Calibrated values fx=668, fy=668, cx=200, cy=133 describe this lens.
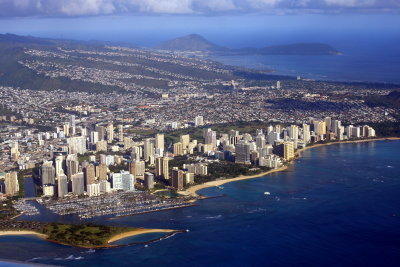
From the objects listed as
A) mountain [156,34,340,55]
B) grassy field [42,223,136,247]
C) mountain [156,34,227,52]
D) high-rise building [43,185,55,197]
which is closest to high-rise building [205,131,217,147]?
high-rise building [43,185,55,197]

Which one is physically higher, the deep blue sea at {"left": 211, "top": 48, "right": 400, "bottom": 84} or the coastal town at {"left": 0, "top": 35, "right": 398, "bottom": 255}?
the deep blue sea at {"left": 211, "top": 48, "right": 400, "bottom": 84}

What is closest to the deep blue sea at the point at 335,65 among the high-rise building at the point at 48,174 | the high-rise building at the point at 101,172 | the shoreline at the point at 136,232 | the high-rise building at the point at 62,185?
the high-rise building at the point at 101,172

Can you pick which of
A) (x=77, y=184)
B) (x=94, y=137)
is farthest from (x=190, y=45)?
(x=77, y=184)

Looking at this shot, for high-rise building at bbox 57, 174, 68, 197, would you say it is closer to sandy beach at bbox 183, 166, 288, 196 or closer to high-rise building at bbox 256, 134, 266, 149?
sandy beach at bbox 183, 166, 288, 196

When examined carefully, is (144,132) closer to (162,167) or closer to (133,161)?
(133,161)

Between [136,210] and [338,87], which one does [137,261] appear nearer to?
[136,210]

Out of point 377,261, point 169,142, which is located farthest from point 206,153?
point 377,261
